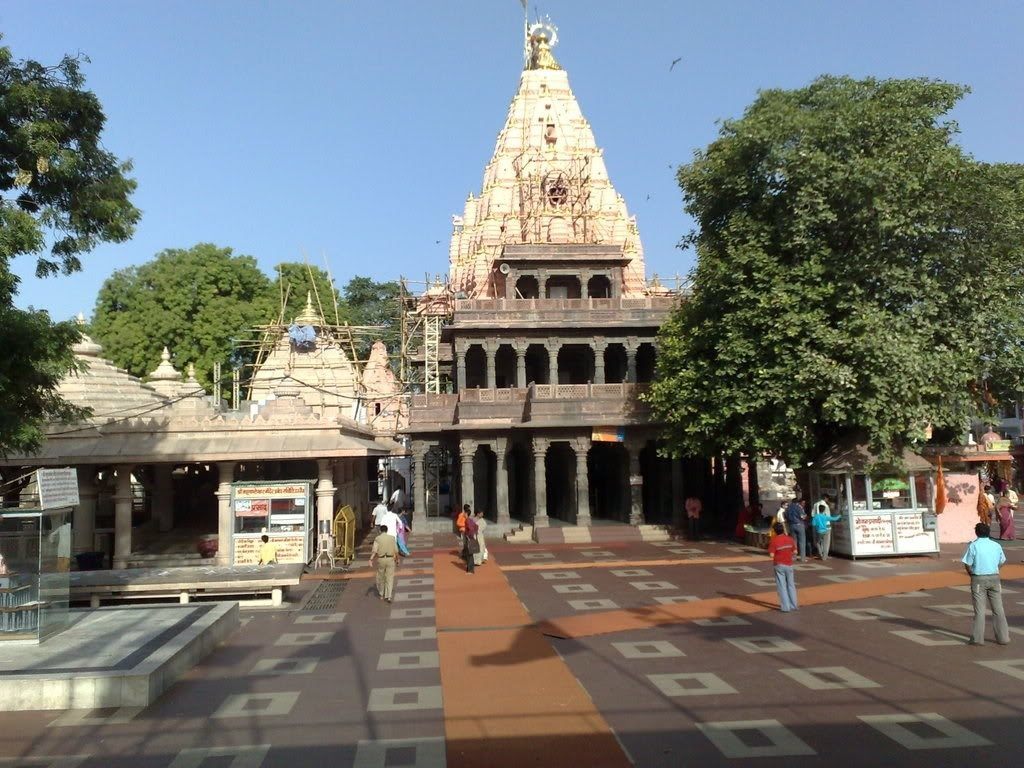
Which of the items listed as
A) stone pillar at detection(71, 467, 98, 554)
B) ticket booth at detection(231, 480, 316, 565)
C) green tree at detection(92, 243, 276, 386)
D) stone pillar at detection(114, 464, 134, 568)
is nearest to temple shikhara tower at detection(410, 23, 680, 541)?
ticket booth at detection(231, 480, 316, 565)

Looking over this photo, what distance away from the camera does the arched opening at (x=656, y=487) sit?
31.3 m

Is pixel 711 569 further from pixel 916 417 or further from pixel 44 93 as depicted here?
pixel 44 93

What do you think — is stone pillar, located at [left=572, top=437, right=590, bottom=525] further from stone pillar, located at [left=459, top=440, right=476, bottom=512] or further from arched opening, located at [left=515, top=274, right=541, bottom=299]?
arched opening, located at [left=515, top=274, right=541, bottom=299]

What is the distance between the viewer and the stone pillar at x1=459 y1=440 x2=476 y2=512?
97.5 ft

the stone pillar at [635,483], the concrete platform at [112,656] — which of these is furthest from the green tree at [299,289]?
the concrete platform at [112,656]

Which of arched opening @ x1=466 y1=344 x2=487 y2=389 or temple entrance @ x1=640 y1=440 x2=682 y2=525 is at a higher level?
arched opening @ x1=466 y1=344 x2=487 y2=389

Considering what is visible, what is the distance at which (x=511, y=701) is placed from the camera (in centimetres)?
859

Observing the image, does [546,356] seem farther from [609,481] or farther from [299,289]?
[299,289]

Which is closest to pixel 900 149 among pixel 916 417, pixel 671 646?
pixel 916 417

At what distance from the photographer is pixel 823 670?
950 centimetres

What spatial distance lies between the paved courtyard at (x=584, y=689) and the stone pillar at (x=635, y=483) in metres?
13.5

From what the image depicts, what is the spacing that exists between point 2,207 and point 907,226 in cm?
1925

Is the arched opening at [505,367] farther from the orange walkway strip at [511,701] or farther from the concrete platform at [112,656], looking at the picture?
the concrete platform at [112,656]

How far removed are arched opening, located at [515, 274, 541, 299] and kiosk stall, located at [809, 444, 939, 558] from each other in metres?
18.1
